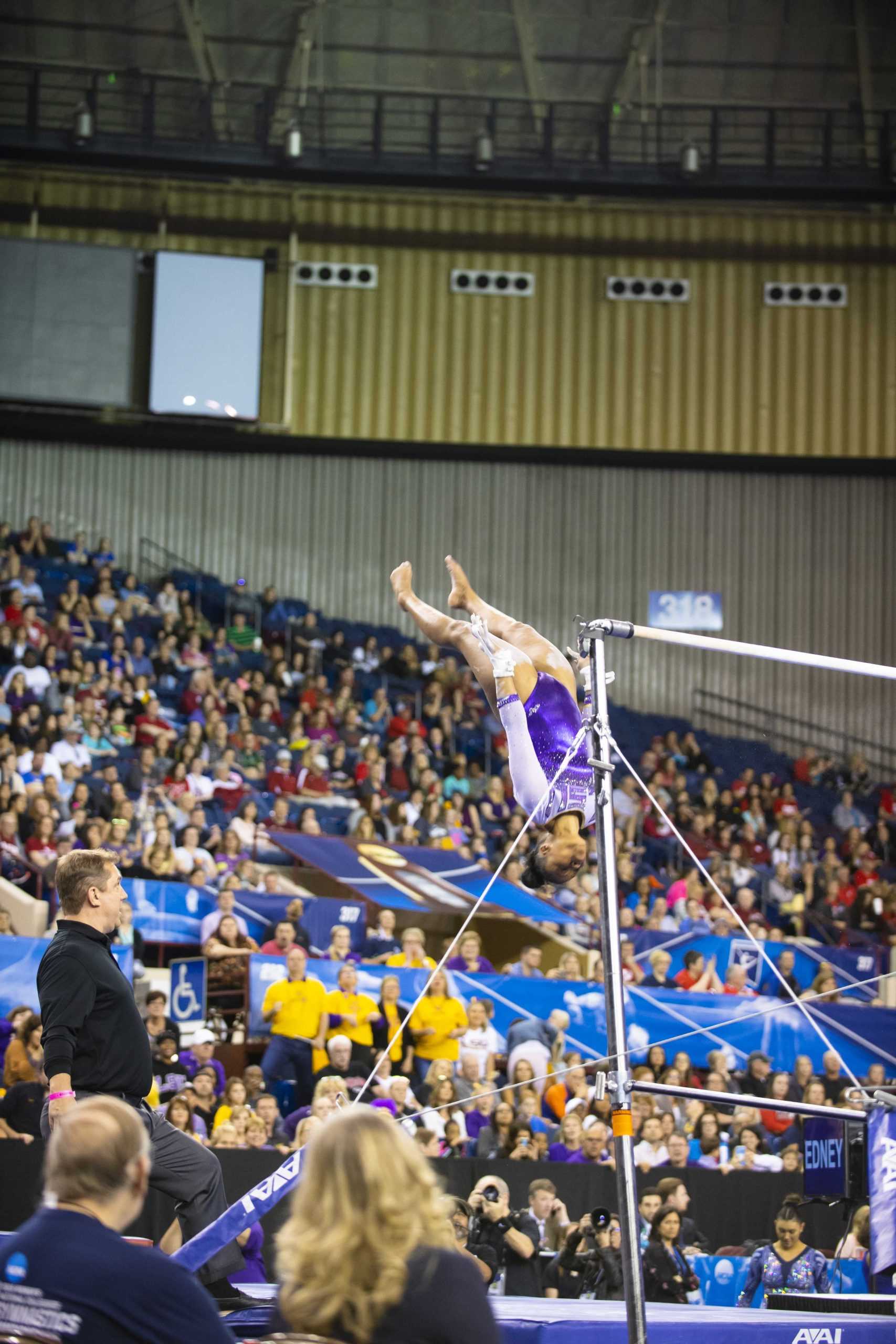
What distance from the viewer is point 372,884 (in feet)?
44.2

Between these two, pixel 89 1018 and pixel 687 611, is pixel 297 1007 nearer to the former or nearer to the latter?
pixel 89 1018

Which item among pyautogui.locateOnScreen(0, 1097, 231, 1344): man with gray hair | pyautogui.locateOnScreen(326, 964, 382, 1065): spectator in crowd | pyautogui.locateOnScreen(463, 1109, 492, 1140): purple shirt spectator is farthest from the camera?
pyautogui.locateOnScreen(326, 964, 382, 1065): spectator in crowd

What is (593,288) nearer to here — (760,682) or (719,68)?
(719,68)

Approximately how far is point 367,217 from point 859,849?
35.3 ft

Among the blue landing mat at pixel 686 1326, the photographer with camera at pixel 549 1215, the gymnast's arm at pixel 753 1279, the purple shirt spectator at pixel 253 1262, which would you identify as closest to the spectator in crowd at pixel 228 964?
the photographer with camera at pixel 549 1215

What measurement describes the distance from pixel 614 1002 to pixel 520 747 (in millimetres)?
1380

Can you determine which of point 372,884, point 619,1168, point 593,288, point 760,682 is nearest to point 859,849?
point 760,682

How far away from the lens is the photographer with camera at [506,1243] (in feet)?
25.7

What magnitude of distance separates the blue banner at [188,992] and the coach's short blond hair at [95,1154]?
8.34 metres

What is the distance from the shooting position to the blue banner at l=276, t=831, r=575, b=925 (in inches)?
529

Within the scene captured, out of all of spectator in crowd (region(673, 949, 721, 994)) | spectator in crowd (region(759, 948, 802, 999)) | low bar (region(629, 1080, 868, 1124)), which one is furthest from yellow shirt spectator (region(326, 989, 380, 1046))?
low bar (region(629, 1080, 868, 1124))

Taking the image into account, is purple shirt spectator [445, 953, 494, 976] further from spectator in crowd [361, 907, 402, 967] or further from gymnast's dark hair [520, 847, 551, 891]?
gymnast's dark hair [520, 847, 551, 891]

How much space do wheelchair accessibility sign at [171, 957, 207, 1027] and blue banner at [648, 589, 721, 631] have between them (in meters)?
12.1

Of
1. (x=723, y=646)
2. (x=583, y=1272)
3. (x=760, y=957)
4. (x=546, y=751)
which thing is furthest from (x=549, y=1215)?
(x=760, y=957)
